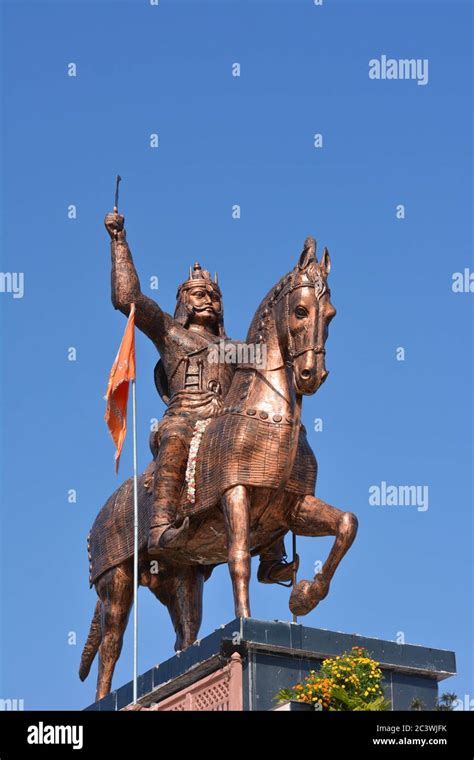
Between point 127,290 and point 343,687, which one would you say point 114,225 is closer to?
point 127,290

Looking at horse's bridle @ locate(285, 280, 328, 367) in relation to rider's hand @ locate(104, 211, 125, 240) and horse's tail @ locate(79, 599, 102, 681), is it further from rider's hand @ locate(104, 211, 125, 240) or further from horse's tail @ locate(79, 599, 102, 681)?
horse's tail @ locate(79, 599, 102, 681)

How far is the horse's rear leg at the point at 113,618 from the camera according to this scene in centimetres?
2655

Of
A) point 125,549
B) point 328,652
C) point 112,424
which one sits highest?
point 112,424

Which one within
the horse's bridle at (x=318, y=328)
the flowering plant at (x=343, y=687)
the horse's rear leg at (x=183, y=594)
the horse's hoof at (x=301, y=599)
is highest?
the horse's bridle at (x=318, y=328)

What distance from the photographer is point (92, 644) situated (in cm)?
2725

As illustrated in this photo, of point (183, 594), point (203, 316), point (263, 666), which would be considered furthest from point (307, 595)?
point (203, 316)

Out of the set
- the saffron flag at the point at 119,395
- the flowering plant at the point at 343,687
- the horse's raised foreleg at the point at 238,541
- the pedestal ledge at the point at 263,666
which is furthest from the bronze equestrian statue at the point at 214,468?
the flowering plant at the point at 343,687

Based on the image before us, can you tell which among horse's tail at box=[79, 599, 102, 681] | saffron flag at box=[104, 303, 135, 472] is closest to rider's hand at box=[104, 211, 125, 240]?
saffron flag at box=[104, 303, 135, 472]

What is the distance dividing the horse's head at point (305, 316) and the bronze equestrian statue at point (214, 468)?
2cm

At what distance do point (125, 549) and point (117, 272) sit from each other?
12.0 ft

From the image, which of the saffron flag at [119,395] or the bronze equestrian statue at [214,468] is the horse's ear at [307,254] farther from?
the saffron flag at [119,395]
